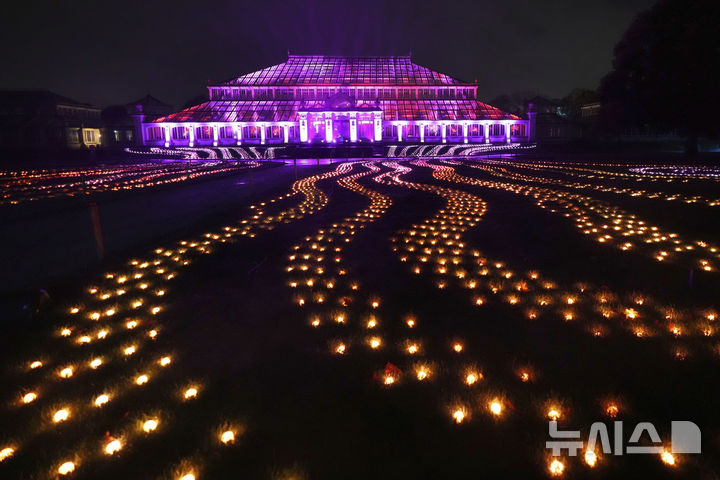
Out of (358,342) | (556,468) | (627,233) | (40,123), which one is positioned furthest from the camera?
(40,123)

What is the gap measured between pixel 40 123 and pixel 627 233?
8766cm

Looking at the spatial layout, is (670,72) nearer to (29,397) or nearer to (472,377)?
(472,377)

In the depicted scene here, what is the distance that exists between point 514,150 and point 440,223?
146 feet

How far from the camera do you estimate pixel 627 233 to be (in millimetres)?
9422

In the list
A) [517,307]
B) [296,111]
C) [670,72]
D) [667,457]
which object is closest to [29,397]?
[667,457]

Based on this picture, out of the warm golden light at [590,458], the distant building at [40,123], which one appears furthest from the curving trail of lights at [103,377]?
the distant building at [40,123]

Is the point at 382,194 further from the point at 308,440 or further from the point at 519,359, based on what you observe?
the point at 308,440

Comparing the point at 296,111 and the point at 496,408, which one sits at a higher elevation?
the point at 296,111

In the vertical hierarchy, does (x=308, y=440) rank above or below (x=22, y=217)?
below

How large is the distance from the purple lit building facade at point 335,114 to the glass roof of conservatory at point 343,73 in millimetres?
186

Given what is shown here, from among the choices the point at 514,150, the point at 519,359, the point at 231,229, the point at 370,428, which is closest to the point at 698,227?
the point at 519,359

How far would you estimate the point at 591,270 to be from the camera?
22.9ft

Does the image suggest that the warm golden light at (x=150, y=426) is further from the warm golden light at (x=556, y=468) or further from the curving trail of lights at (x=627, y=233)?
the curving trail of lights at (x=627, y=233)

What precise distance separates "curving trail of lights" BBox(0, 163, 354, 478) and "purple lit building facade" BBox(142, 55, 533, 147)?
6121 centimetres
